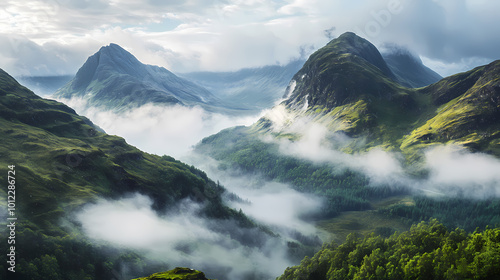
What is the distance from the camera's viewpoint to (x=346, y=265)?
411 feet

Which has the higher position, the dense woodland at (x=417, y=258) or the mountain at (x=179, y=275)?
the dense woodland at (x=417, y=258)

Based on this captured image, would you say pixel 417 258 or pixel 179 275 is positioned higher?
pixel 417 258

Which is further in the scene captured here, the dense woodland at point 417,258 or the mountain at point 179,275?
the mountain at point 179,275

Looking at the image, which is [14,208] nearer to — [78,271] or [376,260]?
[78,271]

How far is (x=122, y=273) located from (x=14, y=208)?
217ft

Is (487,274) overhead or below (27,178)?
below

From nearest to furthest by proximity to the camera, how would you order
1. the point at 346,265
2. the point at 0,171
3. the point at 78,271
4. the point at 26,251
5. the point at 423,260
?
the point at 423,260
the point at 346,265
the point at 26,251
the point at 78,271
the point at 0,171

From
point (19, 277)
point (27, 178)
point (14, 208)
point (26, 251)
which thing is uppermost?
point (27, 178)

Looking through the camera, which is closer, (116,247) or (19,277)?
(19,277)

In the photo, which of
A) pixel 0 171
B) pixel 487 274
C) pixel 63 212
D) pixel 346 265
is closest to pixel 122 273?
pixel 63 212

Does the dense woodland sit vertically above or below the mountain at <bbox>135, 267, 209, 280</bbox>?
above

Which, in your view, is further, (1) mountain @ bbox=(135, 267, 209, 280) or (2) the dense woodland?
(1) mountain @ bbox=(135, 267, 209, 280)

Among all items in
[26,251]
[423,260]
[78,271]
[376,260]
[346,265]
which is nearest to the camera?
[423,260]

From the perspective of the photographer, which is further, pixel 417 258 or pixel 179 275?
→ pixel 179 275
